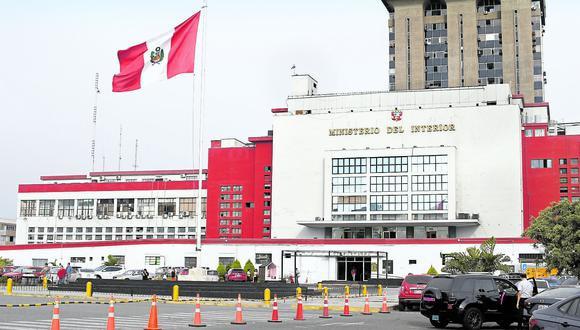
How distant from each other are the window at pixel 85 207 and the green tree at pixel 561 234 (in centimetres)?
7407

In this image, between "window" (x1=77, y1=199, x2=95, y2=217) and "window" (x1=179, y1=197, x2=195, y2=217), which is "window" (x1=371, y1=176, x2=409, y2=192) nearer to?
"window" (x1=179, y1=197, x2=195, y2=217)

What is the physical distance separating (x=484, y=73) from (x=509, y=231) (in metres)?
47.1

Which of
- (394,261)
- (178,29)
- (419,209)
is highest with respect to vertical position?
(178,29)

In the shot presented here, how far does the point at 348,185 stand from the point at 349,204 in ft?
7.50

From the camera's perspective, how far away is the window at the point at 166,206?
Result: 367 feet

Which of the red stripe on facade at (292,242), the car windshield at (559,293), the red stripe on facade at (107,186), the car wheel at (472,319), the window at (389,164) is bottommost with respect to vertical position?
the car wheel at (472,319)

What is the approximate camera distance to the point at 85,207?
379 ft

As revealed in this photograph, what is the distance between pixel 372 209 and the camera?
290ft

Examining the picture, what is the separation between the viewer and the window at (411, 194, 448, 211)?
282 ft

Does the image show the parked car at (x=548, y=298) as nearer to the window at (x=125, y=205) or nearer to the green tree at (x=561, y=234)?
the green tree at (x=561, y=234)

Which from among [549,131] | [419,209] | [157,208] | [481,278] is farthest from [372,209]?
[481,278]

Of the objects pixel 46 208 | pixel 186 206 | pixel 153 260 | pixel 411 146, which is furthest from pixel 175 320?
pixel 46 208

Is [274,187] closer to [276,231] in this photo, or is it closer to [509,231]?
[276,231]

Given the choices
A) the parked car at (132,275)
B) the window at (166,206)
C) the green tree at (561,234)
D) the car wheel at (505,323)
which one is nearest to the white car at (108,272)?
the parked car at (132,275)
